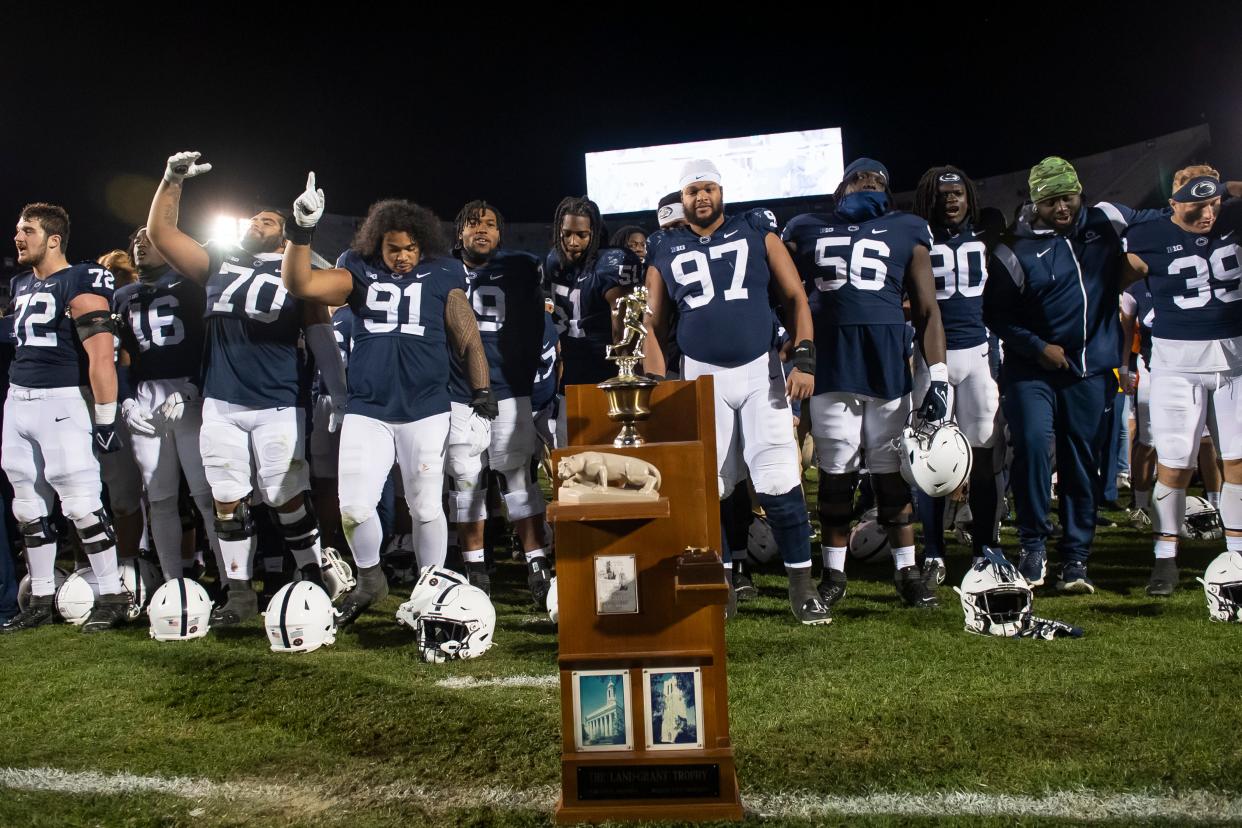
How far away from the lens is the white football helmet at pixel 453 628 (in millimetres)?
3662

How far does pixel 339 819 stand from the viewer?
2.16m

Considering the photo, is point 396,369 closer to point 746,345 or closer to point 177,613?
point 177,613

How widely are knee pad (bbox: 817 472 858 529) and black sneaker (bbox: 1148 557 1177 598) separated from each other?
1.52 m

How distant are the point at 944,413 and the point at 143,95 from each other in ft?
51.2

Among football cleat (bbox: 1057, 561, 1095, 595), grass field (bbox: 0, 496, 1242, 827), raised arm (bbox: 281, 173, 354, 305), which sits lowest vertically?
football cleat (bbox: 1057, 561, 1095, 595)

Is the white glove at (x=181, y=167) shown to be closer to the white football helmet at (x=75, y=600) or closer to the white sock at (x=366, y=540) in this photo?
the white sock at (x=366, y=540)

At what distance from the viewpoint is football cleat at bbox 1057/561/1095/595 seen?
4.46 meters

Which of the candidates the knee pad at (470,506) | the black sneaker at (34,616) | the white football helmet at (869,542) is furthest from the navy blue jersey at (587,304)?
the black sneaker at (34,616)

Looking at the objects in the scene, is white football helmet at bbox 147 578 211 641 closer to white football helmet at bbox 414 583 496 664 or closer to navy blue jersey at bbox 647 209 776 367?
white football helmet at bbox 414 583 496 664

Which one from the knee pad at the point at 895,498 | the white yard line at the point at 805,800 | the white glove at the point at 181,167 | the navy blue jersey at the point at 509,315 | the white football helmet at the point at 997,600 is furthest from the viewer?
the navy blue jersey at the point at 509,315

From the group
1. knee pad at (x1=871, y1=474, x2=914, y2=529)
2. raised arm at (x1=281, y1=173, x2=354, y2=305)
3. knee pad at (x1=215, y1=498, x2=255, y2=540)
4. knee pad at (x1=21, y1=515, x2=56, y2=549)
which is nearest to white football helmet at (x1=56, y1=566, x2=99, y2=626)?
knee pad at (x1=21, y1=515, x2=56, y2=549)

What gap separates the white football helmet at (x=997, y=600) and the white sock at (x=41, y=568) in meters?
4.66

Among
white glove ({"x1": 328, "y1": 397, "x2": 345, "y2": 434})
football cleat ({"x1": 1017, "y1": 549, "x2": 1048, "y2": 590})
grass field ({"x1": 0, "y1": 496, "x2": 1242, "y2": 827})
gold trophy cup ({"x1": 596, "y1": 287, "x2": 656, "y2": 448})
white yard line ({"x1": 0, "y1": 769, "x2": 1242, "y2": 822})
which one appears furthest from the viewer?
white glove ({"x1": 328, "y1": 397, "x2": 345, "y2": 434})

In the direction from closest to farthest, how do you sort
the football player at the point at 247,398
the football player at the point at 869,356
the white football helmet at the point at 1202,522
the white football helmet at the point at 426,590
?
the white football helmet at the point at 426,590 → the football player at the point at 869,356 → the football player at the point at 247,398 → the white football helmet at the point at 1202,522
